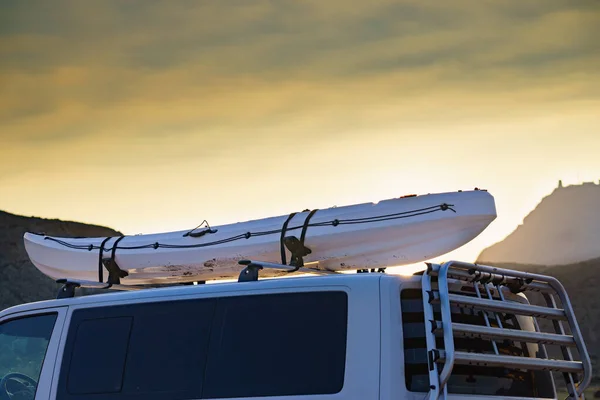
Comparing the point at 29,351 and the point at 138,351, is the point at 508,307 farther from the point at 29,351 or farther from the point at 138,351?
the point at 29,351

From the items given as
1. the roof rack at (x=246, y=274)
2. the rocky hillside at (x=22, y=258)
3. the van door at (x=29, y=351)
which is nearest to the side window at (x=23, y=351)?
the van door at (x=29, y=351)

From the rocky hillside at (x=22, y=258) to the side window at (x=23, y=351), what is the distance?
1008 inches

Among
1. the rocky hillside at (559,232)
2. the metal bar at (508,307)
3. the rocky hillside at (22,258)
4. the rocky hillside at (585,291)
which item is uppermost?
the rocky hillside at (559,232)

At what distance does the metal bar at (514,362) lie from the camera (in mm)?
5508

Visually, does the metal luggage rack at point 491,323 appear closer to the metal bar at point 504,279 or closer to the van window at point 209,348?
the metal bar at point 504,279

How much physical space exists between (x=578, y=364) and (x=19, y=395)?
404 centimetres

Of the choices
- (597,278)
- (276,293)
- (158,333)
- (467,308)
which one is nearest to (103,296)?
(158,333)

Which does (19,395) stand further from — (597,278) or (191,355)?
(597,278)

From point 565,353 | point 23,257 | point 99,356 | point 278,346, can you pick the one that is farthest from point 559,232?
point 278,346

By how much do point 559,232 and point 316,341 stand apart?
441ft

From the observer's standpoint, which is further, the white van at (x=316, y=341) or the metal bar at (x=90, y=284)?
the metal bar at (x=90, y=284)

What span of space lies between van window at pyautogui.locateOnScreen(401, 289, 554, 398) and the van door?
2.81 m

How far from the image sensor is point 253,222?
8.40 metres

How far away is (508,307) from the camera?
6.05 m
